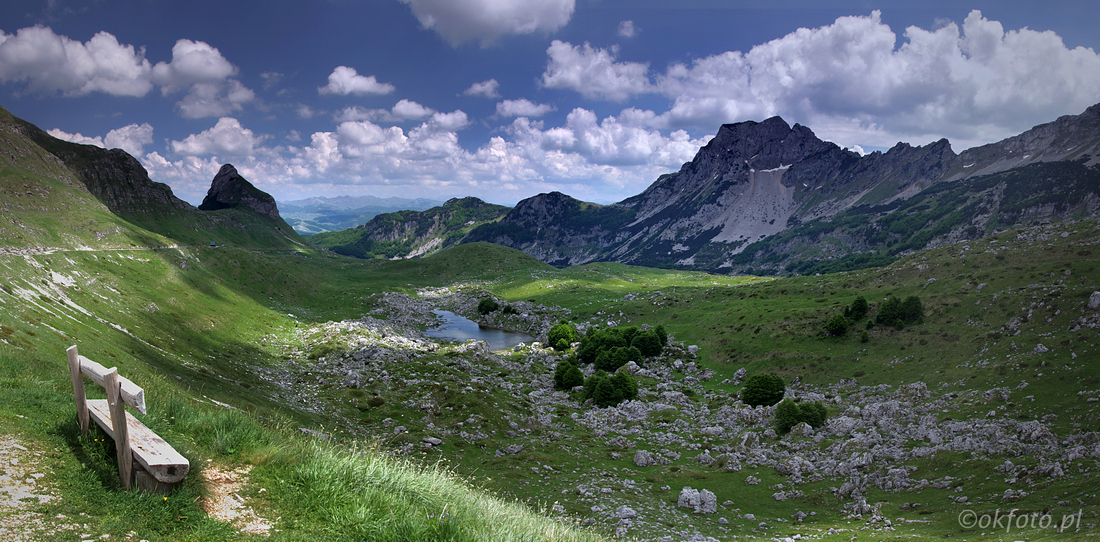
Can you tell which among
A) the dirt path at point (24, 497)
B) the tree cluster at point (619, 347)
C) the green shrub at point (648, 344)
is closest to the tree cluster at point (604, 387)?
the tree cluster at point (619, 347)

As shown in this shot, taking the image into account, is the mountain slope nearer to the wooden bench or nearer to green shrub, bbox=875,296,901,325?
the wooden bench

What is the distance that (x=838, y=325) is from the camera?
64750mm

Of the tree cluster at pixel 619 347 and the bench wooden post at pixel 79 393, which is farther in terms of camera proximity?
the tree cluster at pixel 619 347

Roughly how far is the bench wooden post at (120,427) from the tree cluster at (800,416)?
46624 mm

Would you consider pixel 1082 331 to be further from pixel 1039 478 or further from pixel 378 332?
pixel 378 332

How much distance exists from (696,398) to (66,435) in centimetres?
5862

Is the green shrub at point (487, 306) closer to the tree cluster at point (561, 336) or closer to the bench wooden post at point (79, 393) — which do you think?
the tree cluster at point (561, 336)

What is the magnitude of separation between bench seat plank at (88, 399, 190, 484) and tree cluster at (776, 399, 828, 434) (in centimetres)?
4612


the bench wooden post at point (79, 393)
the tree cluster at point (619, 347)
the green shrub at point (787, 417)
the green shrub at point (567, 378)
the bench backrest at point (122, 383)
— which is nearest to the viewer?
the bench backrest at point (122, 383)

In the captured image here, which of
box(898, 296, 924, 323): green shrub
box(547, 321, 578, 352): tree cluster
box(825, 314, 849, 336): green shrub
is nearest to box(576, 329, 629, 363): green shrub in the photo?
box(547, 321, 578, 352): tree cluster

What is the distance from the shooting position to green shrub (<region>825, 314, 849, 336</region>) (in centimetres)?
6475

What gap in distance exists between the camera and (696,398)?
58.8m

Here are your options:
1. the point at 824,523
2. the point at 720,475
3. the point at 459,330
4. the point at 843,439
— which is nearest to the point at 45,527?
the point at 824,523

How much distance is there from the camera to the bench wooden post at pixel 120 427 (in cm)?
763
